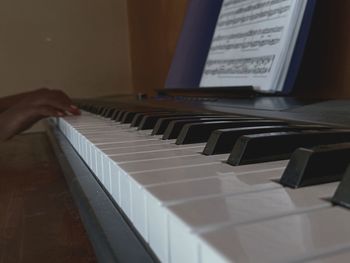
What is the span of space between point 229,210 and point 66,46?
10.3 ft

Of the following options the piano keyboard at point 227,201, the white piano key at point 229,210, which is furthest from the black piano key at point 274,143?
the white piano key at point 229,210

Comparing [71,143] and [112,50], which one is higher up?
[112,50]

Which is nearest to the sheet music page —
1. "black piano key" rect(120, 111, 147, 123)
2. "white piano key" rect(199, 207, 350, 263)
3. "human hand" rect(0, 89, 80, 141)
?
"black piano key" rect(120, 111, 147, 123)

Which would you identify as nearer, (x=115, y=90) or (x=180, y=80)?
(x=180, y=80)

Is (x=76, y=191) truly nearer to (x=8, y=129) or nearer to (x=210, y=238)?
(x=210, y=238)

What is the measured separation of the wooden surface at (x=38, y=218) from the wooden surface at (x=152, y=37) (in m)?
0.96

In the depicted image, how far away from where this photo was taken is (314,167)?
1.15 ft

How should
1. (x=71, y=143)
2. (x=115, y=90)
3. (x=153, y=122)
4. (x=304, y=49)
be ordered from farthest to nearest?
(x=115, y=90)
(x=71, y=143)
(x=304, y=49)
(x=153, y=122)

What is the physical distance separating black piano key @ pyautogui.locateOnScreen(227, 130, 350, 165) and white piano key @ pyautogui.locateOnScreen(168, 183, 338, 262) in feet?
0.36

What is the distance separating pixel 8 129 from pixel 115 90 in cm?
170

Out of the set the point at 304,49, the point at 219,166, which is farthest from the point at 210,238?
the point at 304,49

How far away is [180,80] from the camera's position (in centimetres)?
170

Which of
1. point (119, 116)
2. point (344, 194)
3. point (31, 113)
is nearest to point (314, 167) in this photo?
point (344, 194)

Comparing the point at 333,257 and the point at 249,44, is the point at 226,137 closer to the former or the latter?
the point at 333,257
